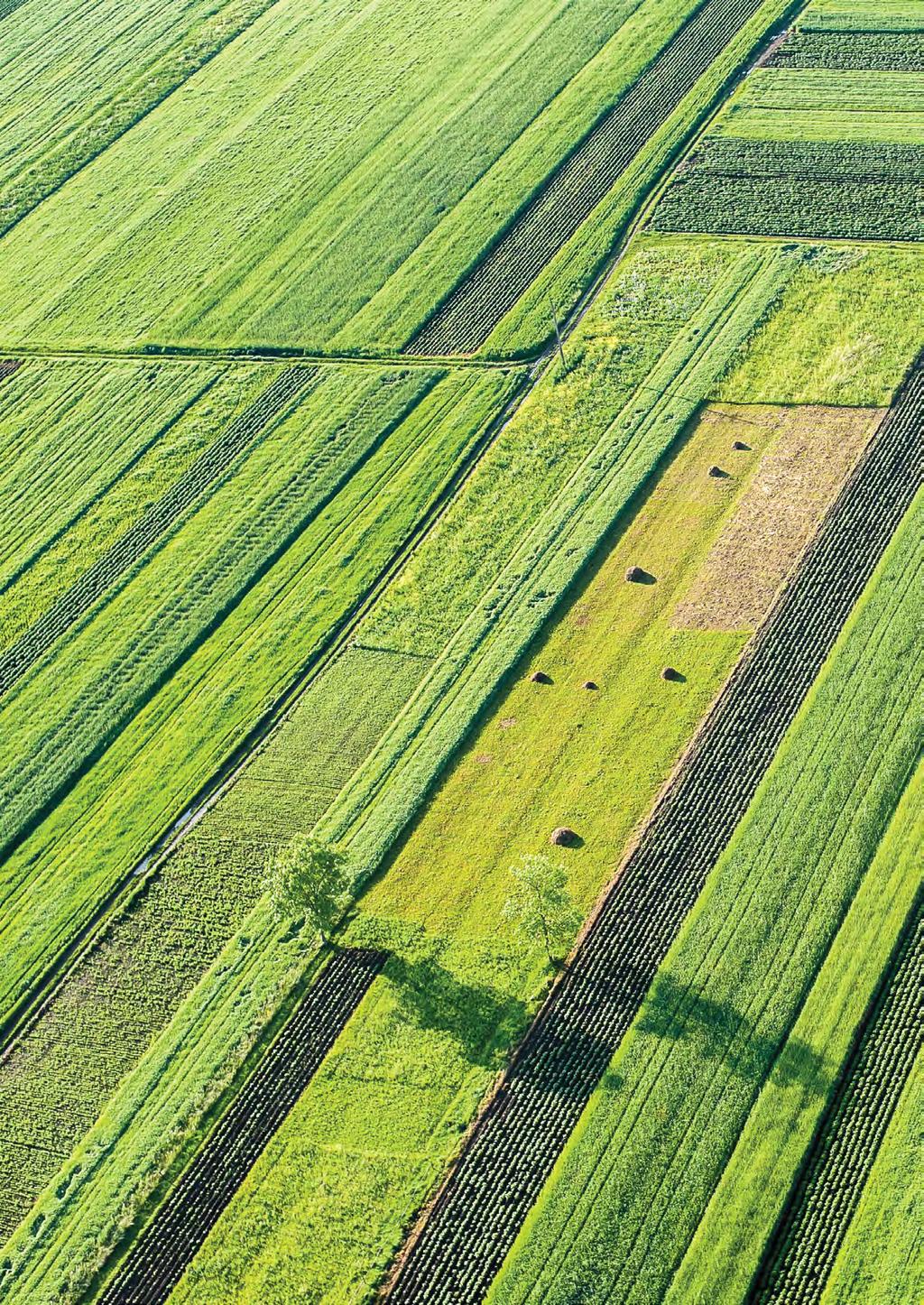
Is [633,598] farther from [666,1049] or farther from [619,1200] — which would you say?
[619,1200]

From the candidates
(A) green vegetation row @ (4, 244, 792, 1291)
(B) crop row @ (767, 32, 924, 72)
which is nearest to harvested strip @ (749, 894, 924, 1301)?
(A) green vegetation row @ (4, 244, 792, 1291)

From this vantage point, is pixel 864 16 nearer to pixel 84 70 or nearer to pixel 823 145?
pixel 823 145

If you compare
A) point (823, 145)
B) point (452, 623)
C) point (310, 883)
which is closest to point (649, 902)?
point (310, 883)

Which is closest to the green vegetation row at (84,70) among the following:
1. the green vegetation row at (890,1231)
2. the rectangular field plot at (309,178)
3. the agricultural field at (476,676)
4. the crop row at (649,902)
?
the agricultural field at (476,676)

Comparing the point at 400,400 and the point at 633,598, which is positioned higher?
the point at 400,400

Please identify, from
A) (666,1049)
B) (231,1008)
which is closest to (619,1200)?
(666,1049)

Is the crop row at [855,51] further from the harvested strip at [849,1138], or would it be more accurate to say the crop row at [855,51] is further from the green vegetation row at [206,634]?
the harvested strip at [849,1138]

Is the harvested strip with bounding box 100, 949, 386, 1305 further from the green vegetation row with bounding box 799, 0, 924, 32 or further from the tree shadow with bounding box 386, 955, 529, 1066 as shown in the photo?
the green vegetation row with bounding box 799, 0, 924, 32
